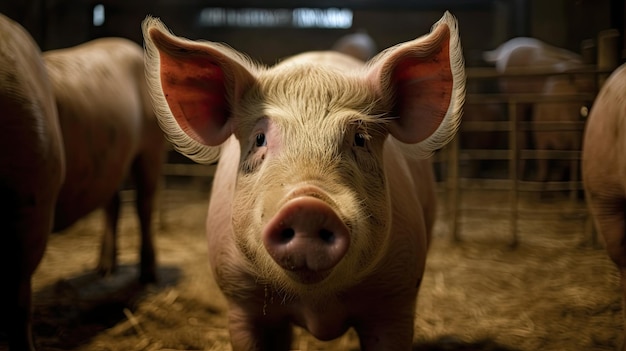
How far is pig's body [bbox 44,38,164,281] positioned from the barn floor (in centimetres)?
49

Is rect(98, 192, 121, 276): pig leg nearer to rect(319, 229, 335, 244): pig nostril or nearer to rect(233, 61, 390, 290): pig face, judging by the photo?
rect(233, 61, 390, 290): pig face

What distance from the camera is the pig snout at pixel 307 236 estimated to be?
154 cm

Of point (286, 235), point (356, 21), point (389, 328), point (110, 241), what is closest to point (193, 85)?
point (286, 235)

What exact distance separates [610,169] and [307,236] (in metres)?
1.76

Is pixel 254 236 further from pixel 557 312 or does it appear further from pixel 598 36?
pixel 598 36

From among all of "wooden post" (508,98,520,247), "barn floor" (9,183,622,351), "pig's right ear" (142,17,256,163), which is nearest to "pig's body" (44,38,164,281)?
"barn floor" (9,183,622,351)

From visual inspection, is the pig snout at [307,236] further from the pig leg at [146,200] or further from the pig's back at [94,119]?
the pig leg at [146,200]

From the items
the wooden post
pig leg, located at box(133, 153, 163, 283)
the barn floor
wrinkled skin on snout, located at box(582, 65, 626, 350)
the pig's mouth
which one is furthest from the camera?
the wooden post

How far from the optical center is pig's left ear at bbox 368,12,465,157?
207 centimetres

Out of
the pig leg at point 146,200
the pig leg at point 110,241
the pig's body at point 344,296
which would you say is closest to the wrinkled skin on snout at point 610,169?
the pig's body at point 344,296

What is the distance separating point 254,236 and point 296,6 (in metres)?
7.77

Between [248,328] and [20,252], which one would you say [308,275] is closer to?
[248,328]

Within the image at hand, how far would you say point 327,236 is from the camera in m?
1.62

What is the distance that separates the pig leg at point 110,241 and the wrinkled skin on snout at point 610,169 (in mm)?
3524
